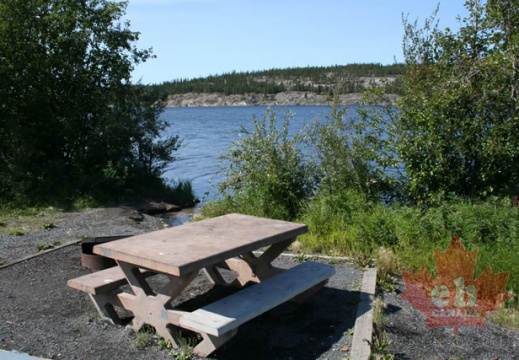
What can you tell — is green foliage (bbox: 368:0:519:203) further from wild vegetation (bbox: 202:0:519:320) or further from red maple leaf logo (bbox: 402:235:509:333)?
red maple leaf logo (bbox: 402:235:509:333)

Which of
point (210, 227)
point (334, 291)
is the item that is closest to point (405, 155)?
point (334, 291)

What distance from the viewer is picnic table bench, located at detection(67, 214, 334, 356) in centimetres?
399

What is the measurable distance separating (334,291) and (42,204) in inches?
333

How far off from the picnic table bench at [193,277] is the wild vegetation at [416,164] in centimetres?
181

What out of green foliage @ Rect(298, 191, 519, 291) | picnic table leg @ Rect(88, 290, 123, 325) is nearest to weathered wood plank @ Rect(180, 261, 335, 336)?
picnic table leg @ Rect(88, 290, 123, 325)

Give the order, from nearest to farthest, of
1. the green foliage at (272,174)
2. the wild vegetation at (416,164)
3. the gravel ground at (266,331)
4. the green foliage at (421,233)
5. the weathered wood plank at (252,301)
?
1. the weathered wood plank at (252,301)
2. the gravel ground at (266,331)
3. the green foliage at (421,233)
4. the wild vegetation at (416,164)
5. the green foliage at (272,174)

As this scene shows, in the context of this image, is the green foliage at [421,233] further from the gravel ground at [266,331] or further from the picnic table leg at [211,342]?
the picnic table leg at [211,342]

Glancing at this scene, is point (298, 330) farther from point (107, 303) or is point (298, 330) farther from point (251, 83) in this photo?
point (251, 83)

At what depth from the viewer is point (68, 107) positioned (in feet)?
45.1

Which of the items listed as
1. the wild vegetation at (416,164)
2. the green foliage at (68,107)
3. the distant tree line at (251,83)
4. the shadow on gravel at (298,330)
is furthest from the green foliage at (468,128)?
the distant tree line at (251,83)

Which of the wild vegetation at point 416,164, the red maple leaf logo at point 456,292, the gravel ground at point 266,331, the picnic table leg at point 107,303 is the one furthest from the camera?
the wild vegetation at point 416,164

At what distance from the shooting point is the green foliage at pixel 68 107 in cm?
1261

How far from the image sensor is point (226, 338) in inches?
158

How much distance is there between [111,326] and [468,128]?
17.9 feet
